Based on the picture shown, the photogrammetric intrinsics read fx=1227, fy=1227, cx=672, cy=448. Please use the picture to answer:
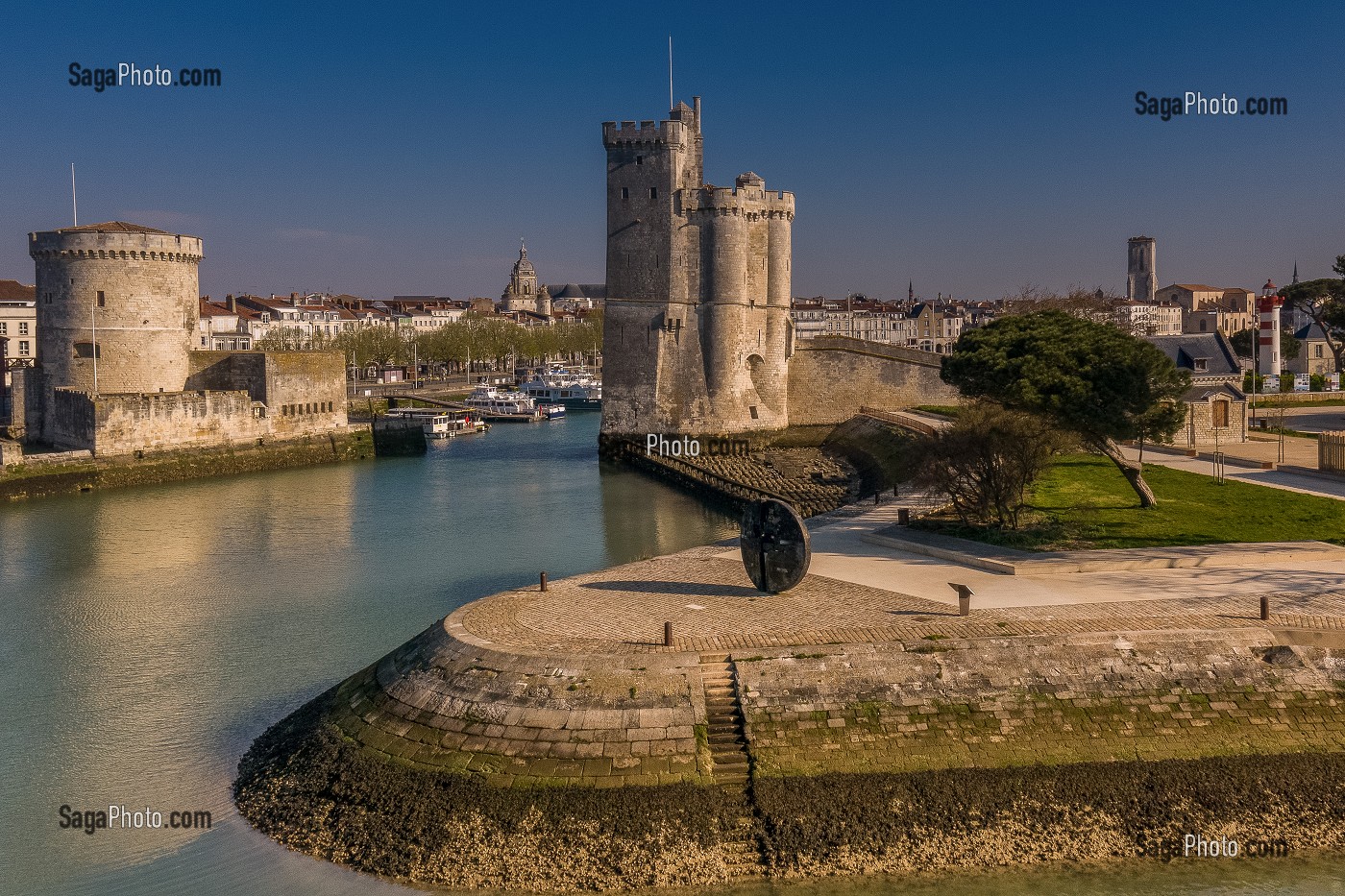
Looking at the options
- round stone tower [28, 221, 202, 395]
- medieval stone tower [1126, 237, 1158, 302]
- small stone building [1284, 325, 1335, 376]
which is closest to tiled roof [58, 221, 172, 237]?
round stone tower [28, 221, 202, 395]

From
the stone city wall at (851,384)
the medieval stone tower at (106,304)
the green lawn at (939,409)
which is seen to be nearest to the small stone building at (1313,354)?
the stone city wall at (851,384)

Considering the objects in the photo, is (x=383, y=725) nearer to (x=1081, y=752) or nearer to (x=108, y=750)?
(x=108, y=750)

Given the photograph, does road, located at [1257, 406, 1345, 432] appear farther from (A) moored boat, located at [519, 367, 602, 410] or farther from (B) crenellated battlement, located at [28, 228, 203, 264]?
(A) moored boat, located at [519, 367, 602, 410]

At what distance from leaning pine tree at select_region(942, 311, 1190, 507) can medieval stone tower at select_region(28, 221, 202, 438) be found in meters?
31.7

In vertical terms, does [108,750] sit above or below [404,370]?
below

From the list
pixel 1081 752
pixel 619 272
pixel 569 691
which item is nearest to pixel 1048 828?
pixel 1081 752

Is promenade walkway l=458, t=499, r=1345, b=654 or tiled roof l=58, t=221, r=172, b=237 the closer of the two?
promenade walkway l=458, t=499, r=1345, b=654

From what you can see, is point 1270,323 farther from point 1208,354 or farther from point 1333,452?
point 1333,452

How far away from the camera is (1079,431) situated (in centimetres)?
2052

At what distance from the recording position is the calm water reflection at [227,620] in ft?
39.2

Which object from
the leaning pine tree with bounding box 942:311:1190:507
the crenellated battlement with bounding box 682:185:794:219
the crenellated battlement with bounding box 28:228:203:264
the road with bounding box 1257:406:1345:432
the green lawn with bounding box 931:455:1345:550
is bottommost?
the green lawn with bounding box 931:455:1345:550

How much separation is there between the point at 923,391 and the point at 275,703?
1336 inches

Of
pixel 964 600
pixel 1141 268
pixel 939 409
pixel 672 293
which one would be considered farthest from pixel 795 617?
pixel 1141 268

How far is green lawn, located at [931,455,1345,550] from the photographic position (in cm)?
1930
